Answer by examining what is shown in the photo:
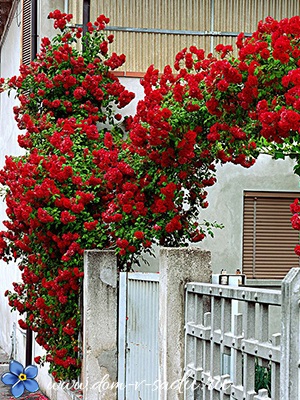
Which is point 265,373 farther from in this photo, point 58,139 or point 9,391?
point 9,391

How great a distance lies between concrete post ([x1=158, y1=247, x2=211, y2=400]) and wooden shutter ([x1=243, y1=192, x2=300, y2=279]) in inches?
204

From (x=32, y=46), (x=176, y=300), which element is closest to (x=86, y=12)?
(x=32, y=46)

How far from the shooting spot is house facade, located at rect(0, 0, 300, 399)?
41.2 ft

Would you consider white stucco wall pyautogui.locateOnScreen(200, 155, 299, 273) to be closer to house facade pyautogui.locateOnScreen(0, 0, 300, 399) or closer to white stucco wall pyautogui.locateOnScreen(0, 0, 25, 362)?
house facade pyautogui.locateOnScreen(0, 0, 300, 399)

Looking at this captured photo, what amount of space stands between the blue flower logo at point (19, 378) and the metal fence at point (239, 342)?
525 centimetres

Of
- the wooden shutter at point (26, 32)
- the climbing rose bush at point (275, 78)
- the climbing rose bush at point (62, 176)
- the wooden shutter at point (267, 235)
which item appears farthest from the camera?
the wooden shutter at point (26, 32)

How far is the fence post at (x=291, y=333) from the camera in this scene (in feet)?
16.6

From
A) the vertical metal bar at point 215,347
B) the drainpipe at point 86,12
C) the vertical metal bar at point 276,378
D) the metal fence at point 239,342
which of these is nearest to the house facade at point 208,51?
the drainpipe at point 86,12

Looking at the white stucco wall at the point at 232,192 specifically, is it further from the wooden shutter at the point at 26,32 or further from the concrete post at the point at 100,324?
the concrete post at the point at 100,324

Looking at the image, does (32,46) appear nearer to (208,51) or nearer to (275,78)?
(208,51)

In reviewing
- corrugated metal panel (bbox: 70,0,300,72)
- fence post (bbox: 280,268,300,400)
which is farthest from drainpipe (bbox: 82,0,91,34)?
fence post (bbox: 280,268,300,400)

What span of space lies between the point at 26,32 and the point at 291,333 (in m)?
10.4

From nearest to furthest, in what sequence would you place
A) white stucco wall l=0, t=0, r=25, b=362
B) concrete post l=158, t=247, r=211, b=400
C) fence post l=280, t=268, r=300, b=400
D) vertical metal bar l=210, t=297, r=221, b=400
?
fence post l=280, t=268, r=300, b=400 < vertical metal bar l=210, t=297, r=221, b=400 < concrete post l=158, t=247, r=211, b=400 < white stucco wall l=0, t=0, r=25, b=362

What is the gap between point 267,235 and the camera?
41.7 feet
